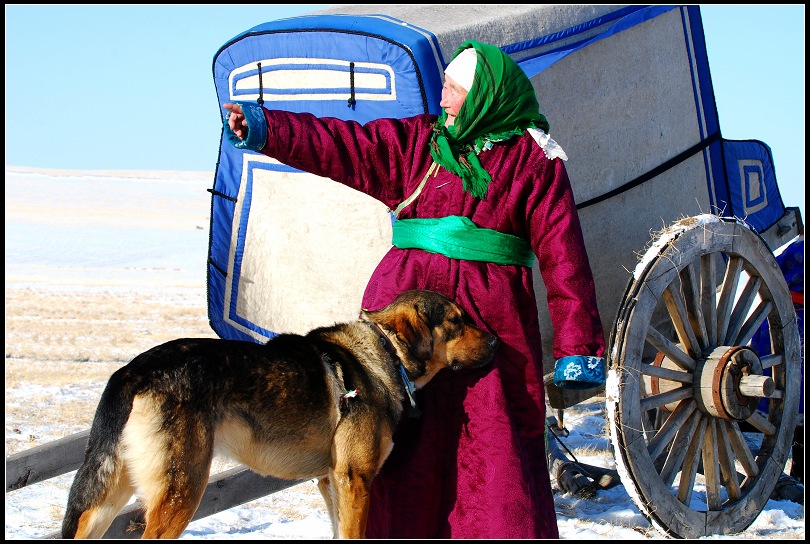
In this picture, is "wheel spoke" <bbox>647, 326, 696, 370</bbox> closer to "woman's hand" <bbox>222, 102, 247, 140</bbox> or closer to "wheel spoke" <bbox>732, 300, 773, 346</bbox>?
"wheel spoke" <bbox>732, 300, 773, 346</bbox>

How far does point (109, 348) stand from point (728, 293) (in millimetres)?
8679

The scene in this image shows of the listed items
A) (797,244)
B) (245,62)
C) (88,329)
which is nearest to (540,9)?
(245,62)

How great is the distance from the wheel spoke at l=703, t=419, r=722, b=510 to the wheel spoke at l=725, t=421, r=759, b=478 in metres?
0.13

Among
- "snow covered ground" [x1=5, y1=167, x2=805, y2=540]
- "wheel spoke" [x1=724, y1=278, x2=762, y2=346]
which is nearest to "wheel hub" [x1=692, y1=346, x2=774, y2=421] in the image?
"wheel spoke" [x1=724, y1=278, x2=762, y2=346]

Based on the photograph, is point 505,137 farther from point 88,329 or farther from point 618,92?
point 88,329

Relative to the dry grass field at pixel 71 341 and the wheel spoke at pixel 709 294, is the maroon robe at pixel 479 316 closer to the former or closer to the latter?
the wheel spoke at pixel 709 294

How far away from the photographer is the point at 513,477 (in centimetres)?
362

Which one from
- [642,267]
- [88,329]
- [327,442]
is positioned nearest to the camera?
[327,442]

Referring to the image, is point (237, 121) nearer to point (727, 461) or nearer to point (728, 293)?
point (728, 293)

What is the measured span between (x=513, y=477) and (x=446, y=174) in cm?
120

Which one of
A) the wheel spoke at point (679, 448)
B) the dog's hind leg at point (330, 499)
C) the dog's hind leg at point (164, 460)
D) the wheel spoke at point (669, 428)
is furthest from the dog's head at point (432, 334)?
the wheel spoke at point (679, 448)

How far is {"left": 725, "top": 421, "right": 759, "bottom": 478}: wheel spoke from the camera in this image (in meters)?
4.75

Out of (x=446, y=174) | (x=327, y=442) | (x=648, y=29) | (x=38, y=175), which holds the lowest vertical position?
(x=327, y=442)

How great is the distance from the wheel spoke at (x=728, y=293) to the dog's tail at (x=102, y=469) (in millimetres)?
2981
